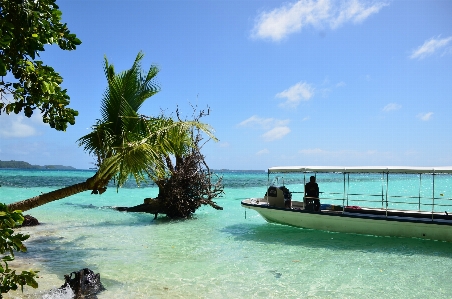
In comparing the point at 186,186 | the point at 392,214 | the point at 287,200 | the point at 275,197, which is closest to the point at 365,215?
the point at 392,214

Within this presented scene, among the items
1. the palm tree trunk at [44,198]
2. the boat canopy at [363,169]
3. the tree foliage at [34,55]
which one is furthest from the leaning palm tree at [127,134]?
the boat canopy at [363,169]

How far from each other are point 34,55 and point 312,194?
39.0 feet

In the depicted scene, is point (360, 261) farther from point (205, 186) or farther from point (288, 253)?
point (205, 186)

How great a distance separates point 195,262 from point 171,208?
776 centimetres

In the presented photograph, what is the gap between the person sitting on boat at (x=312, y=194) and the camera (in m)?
13.8

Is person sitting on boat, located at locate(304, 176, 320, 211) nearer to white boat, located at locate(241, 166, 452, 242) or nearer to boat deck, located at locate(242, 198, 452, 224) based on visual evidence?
white boat, located at locate(241, 166, 452, 242)

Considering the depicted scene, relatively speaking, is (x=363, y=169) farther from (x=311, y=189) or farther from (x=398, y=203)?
(x=398, y=203)

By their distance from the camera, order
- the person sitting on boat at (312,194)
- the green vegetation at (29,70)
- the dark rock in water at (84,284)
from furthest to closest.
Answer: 1. the person sitting on boat at (312,194)
2. the dark rock in water at (84,284)
3. the green vegetation at (29,70)

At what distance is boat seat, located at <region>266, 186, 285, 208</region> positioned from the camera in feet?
48.1

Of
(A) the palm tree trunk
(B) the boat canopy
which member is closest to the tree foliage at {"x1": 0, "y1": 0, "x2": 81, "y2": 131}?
(A) the palm tree trunk

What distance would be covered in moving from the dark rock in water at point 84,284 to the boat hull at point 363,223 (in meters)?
8.06

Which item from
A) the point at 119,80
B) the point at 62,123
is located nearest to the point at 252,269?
the point at 119,80

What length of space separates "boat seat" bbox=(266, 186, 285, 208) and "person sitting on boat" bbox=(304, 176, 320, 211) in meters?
0.97

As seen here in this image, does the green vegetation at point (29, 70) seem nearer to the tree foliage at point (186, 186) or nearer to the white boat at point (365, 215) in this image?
the white boat at point (365, 215)
